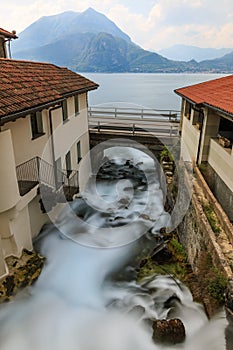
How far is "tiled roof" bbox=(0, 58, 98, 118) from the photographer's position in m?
7.94

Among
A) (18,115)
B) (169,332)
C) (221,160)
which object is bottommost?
(169,332)

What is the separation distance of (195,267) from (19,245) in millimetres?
6199

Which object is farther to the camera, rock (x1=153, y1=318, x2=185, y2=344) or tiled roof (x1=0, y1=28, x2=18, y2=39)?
tiled roof (x1=0, y1=28, x2=18, y2=39)

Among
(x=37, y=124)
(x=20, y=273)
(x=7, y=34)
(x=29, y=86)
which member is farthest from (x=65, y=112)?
(x=7, y=34)

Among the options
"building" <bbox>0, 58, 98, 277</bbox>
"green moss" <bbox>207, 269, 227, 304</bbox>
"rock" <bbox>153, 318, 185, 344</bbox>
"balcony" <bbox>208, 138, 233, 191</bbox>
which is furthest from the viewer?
"balcony" <bbox>208, 138, 233, 191</bbox>

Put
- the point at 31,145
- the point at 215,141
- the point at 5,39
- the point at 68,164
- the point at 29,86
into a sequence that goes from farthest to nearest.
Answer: the point at 5,39
the point at 68,164
the point at 215,141
the point at 31,145
the point at 29,86

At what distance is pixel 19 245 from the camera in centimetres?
955

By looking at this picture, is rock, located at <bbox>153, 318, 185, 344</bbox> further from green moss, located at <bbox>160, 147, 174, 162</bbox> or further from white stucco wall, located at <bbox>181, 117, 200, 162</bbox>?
green moss, located at <bbox>160, 147, 174, 162</bbox>

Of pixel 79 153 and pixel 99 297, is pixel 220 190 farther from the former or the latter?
pixel 79 153

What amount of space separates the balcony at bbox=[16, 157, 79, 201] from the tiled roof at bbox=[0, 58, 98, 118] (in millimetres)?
2360

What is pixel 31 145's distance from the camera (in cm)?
1028

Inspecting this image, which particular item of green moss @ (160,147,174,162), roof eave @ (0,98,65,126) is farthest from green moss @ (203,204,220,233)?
green moss @ (160,147,174,162)

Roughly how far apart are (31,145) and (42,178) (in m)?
1.38

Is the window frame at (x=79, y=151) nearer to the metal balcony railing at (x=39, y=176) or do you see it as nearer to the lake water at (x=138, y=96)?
the metal balcony railing at (x=39, y=176)
